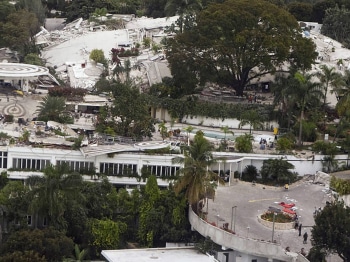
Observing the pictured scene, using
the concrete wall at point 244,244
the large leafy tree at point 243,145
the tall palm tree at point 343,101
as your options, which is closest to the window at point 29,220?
the concrete wall at point 244,244

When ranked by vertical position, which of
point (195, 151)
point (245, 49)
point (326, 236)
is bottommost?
point (326, 236)

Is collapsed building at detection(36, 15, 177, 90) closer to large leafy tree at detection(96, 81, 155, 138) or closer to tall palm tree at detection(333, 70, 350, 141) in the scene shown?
large leafy tree at detection(96, 81, 155, 138)

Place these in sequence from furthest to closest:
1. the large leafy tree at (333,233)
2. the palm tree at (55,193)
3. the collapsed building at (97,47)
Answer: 1. the collapsed building at (97,47)
2. the palm tree at (55,193)
3. the large leafy tree at (333,233)

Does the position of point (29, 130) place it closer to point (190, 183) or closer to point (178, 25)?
point (190, 183)

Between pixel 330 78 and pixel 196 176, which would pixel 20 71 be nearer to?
pixel 330 78

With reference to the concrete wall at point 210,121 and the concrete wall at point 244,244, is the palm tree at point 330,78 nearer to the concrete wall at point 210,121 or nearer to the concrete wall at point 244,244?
the concrete wall at point 210,121

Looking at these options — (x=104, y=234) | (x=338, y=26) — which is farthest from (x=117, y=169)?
(x=338, y=26)

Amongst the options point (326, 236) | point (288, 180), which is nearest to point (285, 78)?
point (288, 180)

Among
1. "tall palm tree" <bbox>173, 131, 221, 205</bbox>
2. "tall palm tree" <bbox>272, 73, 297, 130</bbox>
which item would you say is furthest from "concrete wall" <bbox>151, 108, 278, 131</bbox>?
"tall palm tree" <bbox>173, 131, 221, 205</bbox>
